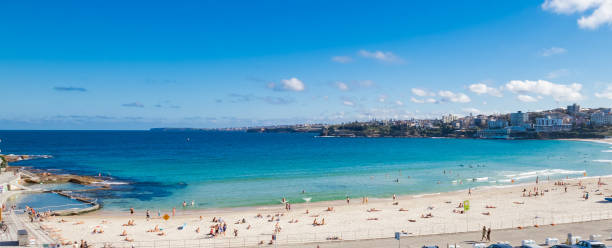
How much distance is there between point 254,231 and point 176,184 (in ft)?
94.6

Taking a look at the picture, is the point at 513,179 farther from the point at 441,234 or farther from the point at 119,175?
the point at 119,175

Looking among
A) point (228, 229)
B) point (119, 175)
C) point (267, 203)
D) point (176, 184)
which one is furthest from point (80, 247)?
point (119, 175)

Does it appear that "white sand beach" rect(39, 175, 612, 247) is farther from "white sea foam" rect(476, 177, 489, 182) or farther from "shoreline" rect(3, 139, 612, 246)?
"white sea foam" rect(476, 177, 489, 182)

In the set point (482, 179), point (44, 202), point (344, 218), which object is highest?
point (344, 218)

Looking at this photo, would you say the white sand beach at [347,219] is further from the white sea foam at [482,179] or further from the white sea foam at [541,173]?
the white sea foam at [541,173]

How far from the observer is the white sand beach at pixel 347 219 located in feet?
83.9

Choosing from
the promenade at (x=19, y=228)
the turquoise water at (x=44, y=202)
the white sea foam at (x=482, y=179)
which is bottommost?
the white sea foam at (x=482, y=179)

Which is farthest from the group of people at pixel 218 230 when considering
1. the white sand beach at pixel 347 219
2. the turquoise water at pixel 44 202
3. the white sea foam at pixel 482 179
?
the white sea foam at pixel 482 179

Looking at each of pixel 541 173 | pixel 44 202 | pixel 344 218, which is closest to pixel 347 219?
pixel 344 218

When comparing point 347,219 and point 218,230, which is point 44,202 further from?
point 347,219

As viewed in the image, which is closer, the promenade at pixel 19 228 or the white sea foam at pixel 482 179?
the promenade at pixel 19 228

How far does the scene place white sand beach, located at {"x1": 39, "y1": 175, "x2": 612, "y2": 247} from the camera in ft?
83.9

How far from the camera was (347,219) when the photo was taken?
101 feet

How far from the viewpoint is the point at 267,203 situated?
1563 inches
